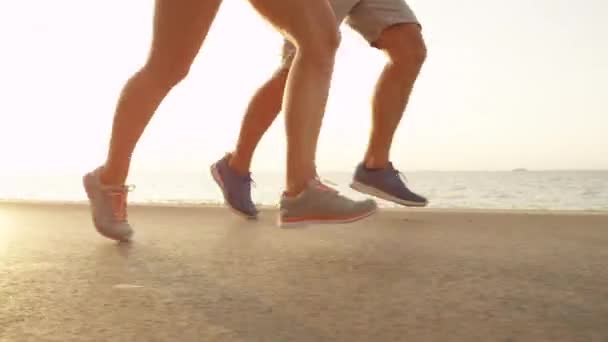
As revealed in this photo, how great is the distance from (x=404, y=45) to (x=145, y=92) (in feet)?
3.88

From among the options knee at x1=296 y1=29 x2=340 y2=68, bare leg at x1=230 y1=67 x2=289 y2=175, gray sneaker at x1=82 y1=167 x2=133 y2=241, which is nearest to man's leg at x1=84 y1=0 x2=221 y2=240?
gray sneaker at x1=82 y1=167 x2=133 y2=241

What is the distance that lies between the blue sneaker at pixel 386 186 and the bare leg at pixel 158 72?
102 cm

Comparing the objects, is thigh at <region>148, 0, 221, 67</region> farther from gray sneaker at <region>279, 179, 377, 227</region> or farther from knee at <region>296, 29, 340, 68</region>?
gray sneaker at <region>279, 179, 377, 227</region>

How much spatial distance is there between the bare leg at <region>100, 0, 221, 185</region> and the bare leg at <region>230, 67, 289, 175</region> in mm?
779

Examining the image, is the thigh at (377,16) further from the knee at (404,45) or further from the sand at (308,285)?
the sand at (308,285)

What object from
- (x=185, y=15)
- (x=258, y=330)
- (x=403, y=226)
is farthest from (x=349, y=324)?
(x=403, y=226)

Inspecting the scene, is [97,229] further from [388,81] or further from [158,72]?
[388,81]

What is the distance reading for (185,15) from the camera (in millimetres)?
2443

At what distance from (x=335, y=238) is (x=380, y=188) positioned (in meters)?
0.42

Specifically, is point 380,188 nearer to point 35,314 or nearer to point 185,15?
point 185,15

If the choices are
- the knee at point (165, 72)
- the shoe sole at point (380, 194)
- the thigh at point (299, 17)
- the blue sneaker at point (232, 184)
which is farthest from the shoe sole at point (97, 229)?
the shoe sole at point (380, 194)

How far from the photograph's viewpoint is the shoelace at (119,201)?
8.86 ft

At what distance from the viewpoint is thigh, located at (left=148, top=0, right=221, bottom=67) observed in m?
2.44

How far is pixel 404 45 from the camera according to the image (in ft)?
10.1
